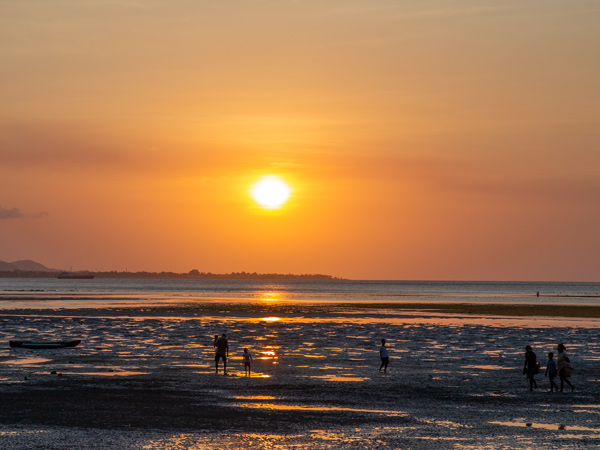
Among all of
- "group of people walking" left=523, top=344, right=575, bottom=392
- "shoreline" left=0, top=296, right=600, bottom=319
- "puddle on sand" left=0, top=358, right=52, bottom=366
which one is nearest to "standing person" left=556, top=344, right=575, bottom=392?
"group of people walking" left=523, top=344, right=575, bottom=392

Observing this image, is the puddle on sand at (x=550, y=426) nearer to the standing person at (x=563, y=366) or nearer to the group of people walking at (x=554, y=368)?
the group of people walking at (x=554, y=368)

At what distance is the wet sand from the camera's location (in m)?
24.3

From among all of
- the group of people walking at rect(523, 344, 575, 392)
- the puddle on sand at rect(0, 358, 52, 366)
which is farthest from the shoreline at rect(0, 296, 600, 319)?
the group of people walking at rect(523, 344, 575, 392)

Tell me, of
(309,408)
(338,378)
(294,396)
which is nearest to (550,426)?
(309,408)

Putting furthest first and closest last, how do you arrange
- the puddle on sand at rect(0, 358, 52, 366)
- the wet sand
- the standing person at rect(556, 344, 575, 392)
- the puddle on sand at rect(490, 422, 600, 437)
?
the puddle on sand at rect(0, 358, 52, 366), the standing person at rect(556, 344, 575, 392), the puddle on sand at rect(490, 422, 600, 437), the wet sand

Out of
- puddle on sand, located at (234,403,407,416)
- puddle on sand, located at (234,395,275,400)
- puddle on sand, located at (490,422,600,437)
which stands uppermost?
puddle on sand, located at (234,395,275,400)

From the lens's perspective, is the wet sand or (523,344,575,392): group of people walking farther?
(523,344,575,392): group of people walking

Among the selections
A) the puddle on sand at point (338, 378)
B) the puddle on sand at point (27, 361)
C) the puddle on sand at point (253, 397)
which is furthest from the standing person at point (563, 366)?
the puddle on sand at point (27, 361)

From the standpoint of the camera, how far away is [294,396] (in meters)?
32.9

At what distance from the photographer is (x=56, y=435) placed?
24.4m

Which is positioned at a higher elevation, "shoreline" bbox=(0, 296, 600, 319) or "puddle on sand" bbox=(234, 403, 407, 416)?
"shoreline" bbox=(0, 296, 600, 319)

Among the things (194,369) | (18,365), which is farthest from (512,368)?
(18,365)

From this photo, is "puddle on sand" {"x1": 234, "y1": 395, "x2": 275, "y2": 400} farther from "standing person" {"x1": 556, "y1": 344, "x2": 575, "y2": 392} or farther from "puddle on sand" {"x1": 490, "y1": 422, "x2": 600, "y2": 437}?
"standing person" {"x1": 556, "y1": 344, "x2": 575, "y2": 392}

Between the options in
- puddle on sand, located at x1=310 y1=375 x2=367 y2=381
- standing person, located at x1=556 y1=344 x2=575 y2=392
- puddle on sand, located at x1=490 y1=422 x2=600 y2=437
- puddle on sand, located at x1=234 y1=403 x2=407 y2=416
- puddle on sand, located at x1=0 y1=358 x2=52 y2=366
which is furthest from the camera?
puddle on sand, located at x1=0 y1=358 x2=52 y2=366
